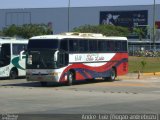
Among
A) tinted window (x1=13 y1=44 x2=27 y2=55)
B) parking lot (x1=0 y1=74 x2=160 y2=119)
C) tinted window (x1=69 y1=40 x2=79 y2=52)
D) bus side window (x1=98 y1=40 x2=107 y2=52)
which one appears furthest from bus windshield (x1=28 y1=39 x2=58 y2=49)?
tinted window (x1=13 y1=44 x2=27 y2=55)

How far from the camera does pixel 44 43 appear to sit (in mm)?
29234

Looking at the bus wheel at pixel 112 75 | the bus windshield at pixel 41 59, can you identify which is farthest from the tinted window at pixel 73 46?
the bus wheel at pixel 112 75

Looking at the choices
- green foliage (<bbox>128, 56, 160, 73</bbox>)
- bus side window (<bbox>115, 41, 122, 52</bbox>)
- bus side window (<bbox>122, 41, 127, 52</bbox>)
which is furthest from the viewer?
green foliage (<bbox>128, 56, 160, 73</bbox>)

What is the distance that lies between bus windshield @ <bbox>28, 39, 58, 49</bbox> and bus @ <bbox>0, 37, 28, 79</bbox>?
5.29 m

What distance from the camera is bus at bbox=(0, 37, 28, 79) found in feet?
115

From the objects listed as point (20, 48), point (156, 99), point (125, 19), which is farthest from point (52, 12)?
point (156, 99)

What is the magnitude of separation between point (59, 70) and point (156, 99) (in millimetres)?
8676

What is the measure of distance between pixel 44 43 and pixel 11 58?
6899mm

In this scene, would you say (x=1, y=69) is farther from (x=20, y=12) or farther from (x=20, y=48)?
(x=20, y=12)

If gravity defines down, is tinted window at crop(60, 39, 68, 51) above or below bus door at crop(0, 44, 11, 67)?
above

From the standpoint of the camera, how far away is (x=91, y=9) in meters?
144

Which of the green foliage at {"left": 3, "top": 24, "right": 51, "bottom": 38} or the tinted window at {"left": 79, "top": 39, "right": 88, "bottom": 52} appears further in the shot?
the green foliage at {"left": 3, "top": 24, "right": 51, "bottom": 38}

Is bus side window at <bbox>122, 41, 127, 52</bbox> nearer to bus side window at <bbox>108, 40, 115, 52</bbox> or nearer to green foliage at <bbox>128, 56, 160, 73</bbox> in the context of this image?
bus side window at <bbox>108, 40, 115, 52</bbox>

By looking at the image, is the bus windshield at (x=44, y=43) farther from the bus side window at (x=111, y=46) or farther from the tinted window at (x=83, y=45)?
the bus side window at (x=111, y=46)
